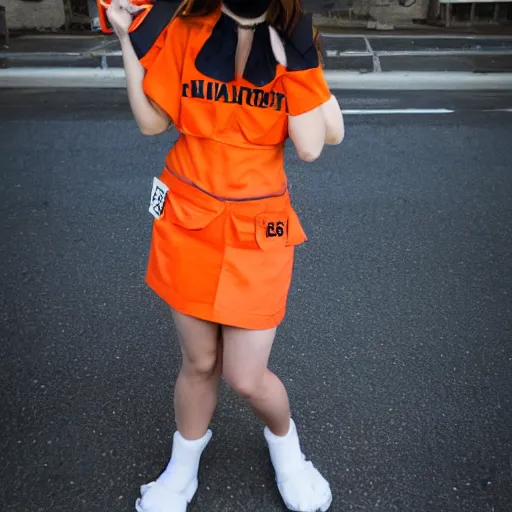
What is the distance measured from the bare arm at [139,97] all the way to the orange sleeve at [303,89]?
0.37 m

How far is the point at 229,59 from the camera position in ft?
5.76

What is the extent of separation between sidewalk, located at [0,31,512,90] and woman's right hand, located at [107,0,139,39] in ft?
24.5

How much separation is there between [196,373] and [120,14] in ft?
3.48

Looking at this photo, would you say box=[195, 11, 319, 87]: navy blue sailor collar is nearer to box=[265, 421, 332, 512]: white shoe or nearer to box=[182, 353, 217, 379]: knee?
box=[182, 353, 217, 379]: knee

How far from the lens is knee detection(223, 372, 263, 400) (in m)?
2.00

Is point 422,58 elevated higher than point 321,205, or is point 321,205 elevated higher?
point 321,205

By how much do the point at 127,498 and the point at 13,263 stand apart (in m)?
2.05

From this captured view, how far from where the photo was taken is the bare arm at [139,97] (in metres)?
1.82

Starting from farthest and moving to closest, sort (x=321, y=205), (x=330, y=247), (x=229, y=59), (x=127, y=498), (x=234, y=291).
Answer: (x=321, y=205) → (x=330, y=247) → (x=127, y=498) → (x=234, y=291) → (x=229, y=59)

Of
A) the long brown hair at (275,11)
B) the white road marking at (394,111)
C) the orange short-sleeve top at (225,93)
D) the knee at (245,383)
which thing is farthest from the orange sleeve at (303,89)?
the white road marking at (394,111)

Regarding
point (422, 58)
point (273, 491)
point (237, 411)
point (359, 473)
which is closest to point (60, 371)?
point (237, 411)

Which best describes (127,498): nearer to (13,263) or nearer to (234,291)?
(234,291)

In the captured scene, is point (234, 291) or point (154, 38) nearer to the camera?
point (154, 38)

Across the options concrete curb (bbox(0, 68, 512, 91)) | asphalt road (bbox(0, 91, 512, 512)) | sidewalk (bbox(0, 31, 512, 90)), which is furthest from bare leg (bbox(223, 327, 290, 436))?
sidewalk (bbox(0, 31, 512, 90))
